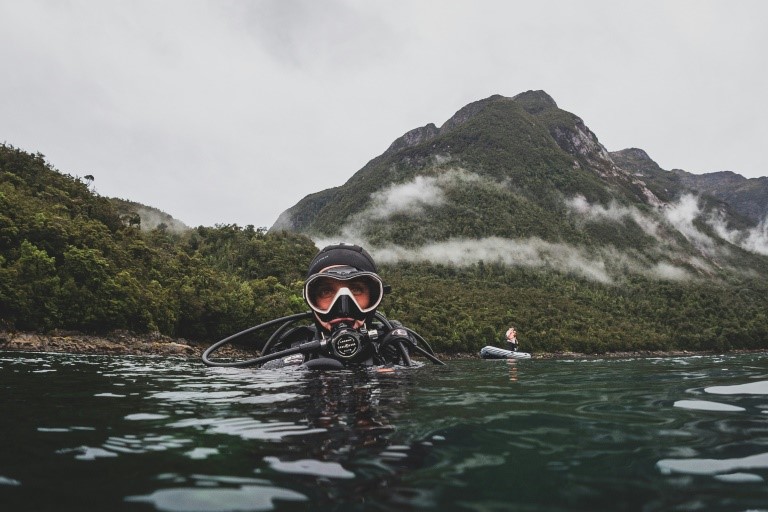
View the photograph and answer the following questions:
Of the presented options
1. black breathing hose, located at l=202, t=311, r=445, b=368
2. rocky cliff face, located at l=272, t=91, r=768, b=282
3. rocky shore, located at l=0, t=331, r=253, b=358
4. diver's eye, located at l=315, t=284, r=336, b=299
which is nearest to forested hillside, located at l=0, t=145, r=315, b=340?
rocky shore, located at l=0, t=331, r=253, b=358

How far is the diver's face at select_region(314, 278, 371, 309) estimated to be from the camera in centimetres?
606

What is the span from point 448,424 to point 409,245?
411 feet

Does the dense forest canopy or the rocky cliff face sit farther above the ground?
the rocky cliff face

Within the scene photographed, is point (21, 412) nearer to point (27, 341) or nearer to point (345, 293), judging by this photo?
point (345, 293)

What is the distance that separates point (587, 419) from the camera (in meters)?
2.90

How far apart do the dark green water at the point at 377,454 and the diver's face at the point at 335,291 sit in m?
Result: 2.37

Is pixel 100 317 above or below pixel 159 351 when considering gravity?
above

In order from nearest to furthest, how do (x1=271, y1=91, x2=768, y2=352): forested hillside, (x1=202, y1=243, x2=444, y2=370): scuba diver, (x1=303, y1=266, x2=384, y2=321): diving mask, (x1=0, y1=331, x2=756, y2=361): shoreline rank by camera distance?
(x1=202, y1=243, x2=444, y2=370): scuba diver → (x1=303, y1=266, x2=384, y2=321): diving mask → (x1=0, y1=331, x2=756, y2=361): shoreline → (x1=271, y1=91, x2=768, y2=352): forested hillside

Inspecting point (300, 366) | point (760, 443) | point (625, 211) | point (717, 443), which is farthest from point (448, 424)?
point (625, 211)

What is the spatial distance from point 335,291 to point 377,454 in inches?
170

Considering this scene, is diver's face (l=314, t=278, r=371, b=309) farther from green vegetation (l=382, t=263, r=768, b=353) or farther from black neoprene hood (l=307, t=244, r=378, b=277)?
green vegetation (l=382, t=263, r=768, b=353)

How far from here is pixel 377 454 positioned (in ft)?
6.19

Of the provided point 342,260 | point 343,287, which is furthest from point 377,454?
point 342,260

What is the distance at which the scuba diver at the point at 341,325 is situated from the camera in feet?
17.3
